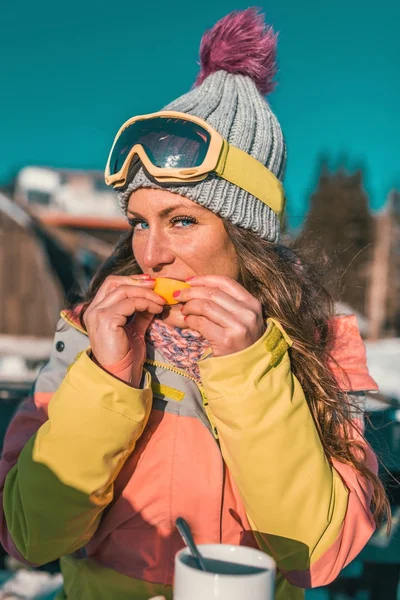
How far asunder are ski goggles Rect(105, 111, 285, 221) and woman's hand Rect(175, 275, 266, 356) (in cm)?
40

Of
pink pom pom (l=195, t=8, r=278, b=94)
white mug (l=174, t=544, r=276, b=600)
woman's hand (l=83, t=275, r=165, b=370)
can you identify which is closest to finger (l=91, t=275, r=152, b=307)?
woman's hand (l=83, t=275, r=165, b=370)

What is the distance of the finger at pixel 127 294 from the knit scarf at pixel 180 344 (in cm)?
18

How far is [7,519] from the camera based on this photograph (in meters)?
1.62

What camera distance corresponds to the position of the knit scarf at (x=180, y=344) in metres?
1.86

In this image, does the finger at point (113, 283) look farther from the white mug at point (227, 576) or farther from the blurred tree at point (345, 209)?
the blurred tree at point (345, 209)

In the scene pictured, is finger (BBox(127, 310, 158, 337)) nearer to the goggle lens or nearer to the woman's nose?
the woman's nose

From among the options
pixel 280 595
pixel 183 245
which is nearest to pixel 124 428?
pixel 183 245

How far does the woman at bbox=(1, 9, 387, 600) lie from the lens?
1.49 m

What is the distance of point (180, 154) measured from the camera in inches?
71.5

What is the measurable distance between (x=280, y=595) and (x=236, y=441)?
0.63 metres

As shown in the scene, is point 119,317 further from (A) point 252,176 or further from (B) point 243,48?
(B) point 243,48

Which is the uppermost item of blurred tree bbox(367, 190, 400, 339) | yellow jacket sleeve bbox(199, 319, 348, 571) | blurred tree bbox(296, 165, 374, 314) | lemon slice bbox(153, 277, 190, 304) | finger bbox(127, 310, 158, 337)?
blurred tree bbox(296, 165, 374, 314)

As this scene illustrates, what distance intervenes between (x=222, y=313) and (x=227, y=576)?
756mm

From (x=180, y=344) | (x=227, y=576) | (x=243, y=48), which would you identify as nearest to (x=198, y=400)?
(x=180, y=344)
